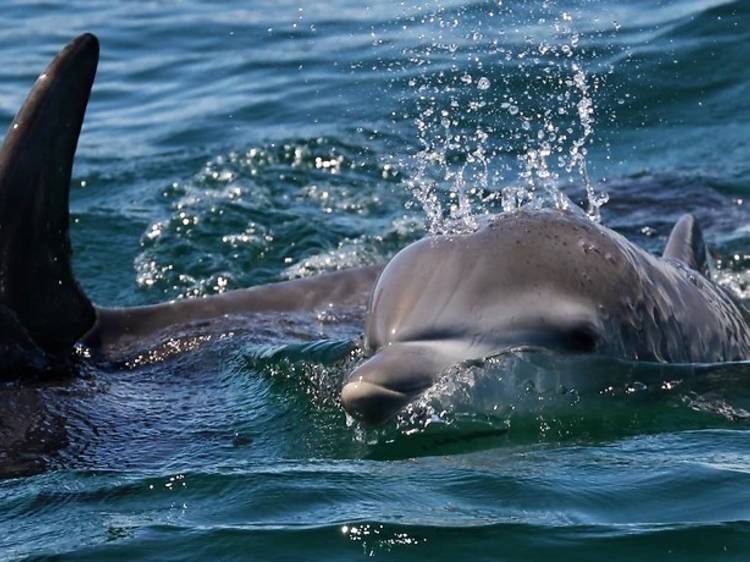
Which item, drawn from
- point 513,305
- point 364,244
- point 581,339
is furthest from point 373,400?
point 364,244

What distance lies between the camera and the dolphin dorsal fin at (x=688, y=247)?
8008 millimetres

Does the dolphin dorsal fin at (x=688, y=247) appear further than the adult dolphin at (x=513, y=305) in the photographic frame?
Yes

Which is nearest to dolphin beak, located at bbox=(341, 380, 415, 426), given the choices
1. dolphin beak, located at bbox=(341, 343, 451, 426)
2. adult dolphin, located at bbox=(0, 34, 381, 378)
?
dolphin beak, located at bbox=(341, 343, 451, 426)

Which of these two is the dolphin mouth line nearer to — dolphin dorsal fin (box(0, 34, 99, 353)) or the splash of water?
dolphin dorsal fin (box(0, 34, 99, 353))

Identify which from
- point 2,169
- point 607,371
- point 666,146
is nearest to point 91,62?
point 2,169

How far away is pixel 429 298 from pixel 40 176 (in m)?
2.35

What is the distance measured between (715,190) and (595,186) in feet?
3.15

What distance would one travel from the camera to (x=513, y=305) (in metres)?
5.89

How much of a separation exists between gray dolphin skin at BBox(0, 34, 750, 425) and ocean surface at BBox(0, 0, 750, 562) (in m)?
0.14

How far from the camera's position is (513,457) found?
568cm

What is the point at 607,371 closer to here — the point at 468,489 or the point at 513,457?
the point at 513,457

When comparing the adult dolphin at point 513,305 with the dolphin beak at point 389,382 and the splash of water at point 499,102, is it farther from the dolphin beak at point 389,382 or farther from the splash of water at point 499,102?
the splash of water at point 499,102

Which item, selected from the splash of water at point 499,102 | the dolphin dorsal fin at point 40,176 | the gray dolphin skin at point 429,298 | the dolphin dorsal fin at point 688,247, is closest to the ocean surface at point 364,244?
the splash of water at point 499,102

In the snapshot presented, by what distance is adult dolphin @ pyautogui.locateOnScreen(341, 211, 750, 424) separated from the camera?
5570 millimetres
